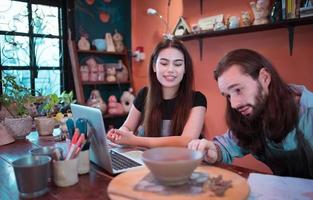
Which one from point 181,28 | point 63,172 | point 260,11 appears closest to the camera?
point 63,172

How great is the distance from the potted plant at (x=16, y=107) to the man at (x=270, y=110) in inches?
37.2

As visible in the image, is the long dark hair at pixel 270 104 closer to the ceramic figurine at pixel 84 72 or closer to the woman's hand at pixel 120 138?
the woman's hand at pixel 120 138

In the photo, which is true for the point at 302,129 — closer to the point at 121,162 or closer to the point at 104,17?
the point at 121,162

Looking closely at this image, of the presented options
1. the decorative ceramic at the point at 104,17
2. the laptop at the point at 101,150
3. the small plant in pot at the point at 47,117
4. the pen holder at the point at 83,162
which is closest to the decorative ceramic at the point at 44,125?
the small plant in pot at the point at 47,117

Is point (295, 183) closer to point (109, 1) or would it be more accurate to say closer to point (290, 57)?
point (290, 57)

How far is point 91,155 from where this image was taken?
108 cm

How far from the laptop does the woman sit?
49 centimetres

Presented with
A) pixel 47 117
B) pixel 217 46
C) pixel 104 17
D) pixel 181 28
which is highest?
pixel 104 17

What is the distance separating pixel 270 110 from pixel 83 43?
2.62 metres

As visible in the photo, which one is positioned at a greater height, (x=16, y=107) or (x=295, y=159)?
(x=16, y=107)

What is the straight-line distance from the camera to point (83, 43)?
10.6ft

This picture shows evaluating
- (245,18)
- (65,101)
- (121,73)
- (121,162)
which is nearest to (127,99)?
(121,73)

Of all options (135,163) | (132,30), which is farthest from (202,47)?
(135,163)

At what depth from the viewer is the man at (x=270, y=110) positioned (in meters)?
1.02
